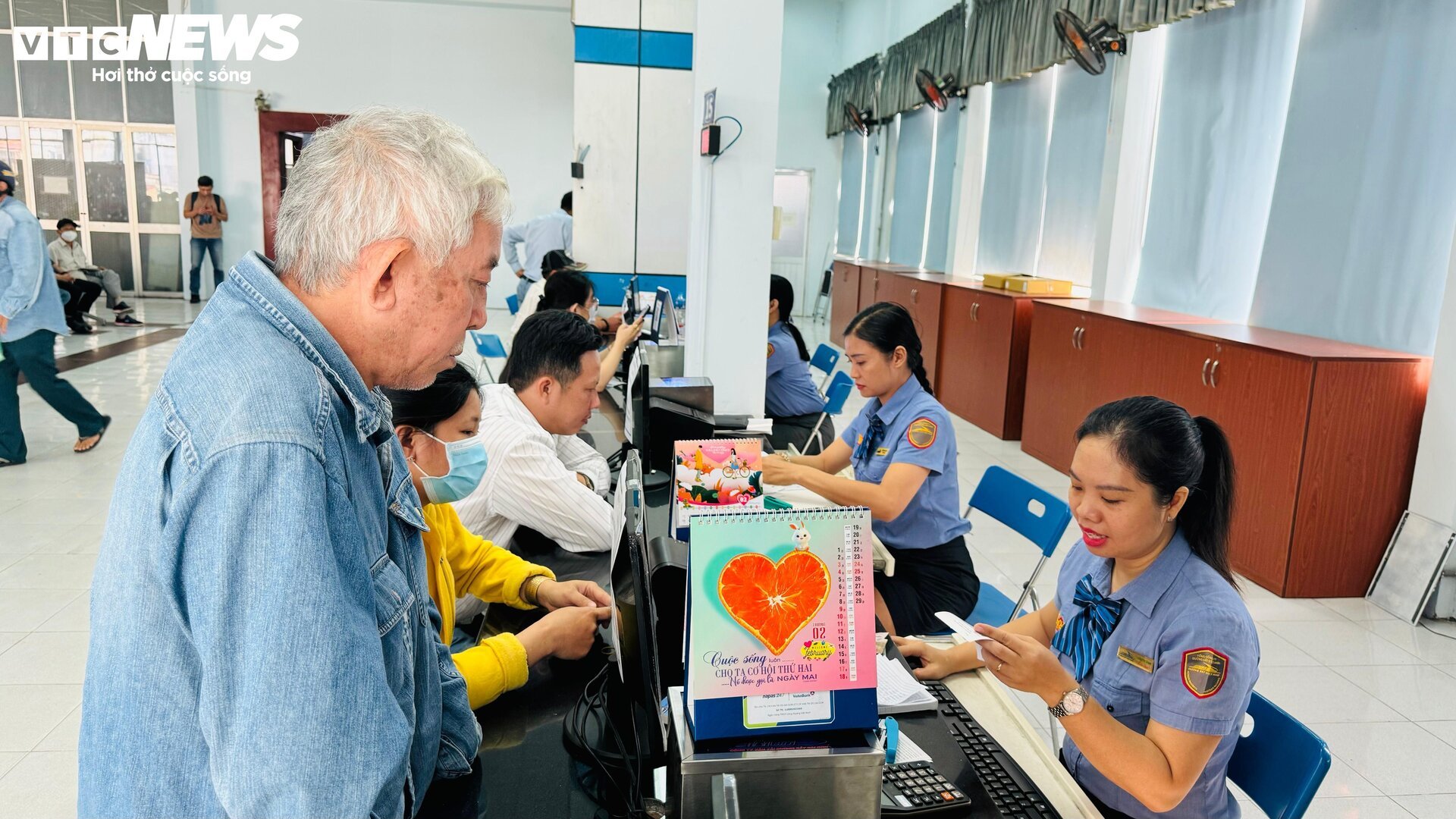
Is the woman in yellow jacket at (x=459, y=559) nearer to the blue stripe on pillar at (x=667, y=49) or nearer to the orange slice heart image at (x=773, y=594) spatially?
the orange slice heart image at (x=773, y=594)

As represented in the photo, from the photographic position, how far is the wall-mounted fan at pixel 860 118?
11.7m

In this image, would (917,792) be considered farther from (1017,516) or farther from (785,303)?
(785,303)

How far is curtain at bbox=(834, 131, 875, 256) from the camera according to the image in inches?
492

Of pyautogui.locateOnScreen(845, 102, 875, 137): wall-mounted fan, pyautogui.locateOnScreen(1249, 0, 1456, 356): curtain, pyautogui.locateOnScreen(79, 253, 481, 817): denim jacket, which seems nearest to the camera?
pyautogui.locateOnScreen(79, 253, 481, 817): denim jacket

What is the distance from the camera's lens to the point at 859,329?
292 cm

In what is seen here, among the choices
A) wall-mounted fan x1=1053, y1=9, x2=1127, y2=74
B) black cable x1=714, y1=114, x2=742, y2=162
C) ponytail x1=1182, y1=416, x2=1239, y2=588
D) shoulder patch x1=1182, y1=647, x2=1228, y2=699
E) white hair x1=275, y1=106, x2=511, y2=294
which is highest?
wall-mounted fan x1=1053, y1=9, x2=1127, y2=74

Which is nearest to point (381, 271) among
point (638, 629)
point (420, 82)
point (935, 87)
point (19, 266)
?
point (638, 629)

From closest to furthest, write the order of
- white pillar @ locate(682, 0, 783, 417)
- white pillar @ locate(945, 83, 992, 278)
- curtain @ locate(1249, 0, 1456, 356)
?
white pillar @ locate(682, 0, 783, 417) → curtain @ locate(1249, 0, 1456, 356) → white pillar @ locate(945, 83, 992, 278)

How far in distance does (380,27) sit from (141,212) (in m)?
4.27

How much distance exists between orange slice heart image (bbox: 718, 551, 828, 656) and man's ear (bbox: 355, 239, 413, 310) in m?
0.47

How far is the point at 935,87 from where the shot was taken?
869 centimetres

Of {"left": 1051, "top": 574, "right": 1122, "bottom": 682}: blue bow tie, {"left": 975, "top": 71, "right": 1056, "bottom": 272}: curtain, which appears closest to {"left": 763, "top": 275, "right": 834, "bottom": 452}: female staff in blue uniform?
{"left": 1051, "top": 574, "right": 1122, "bottom": 682}: blue bow tie

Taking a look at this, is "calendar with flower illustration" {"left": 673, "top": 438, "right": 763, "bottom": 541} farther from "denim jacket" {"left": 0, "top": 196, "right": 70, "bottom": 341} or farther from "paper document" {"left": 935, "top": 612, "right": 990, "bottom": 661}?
"denim jacket" {"left": 0, "top": 196, "right": 70, "bottom": 341}

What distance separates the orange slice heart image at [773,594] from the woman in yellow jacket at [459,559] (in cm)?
59
